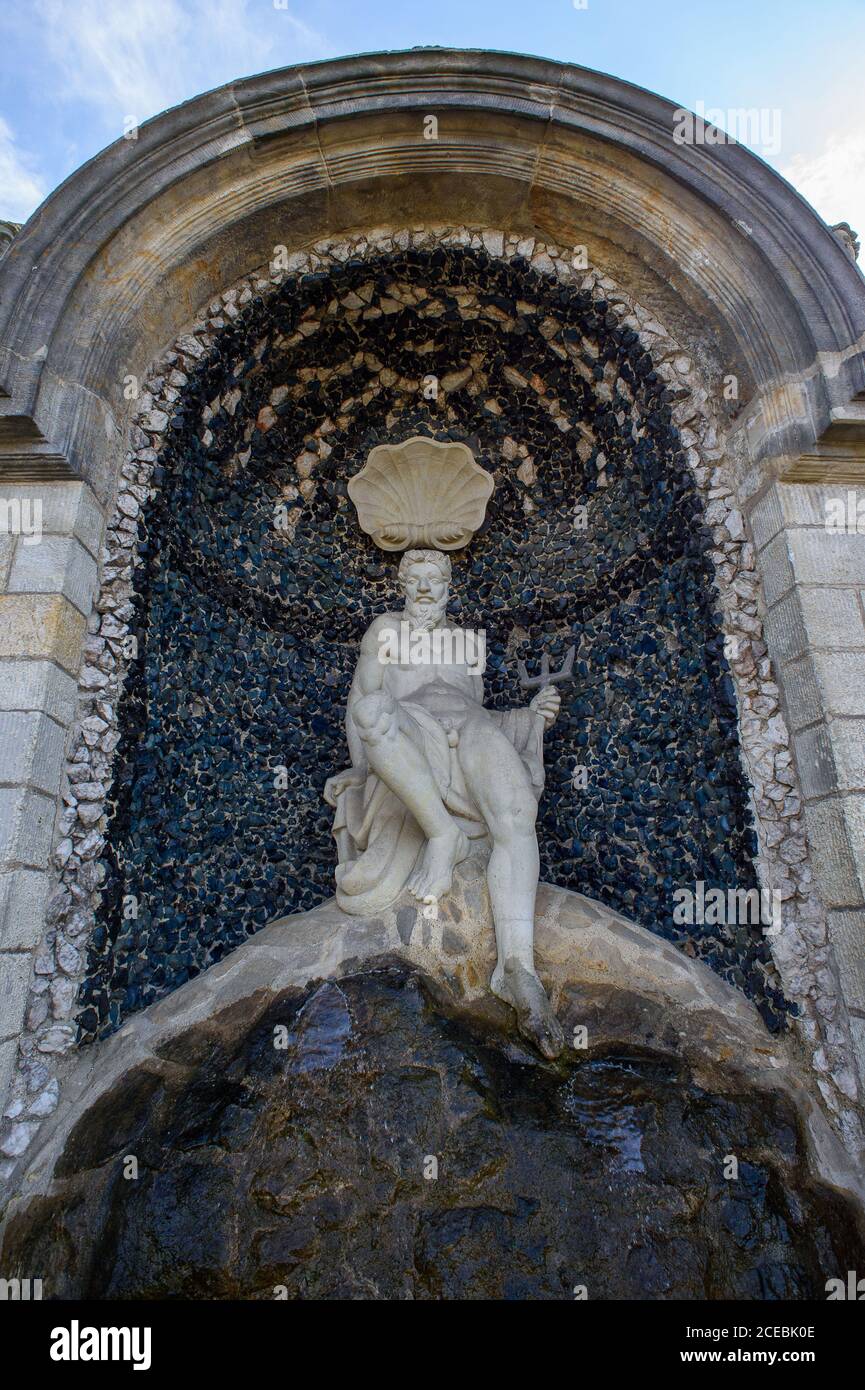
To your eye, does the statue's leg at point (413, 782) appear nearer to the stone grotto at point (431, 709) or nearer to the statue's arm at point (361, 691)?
the stone grotto at point (431, 709)

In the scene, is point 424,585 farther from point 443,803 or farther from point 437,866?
point 437,866

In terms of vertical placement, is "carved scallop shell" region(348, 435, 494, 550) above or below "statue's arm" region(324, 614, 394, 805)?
above

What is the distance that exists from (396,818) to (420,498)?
242 centimetres

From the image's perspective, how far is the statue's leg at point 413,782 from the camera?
3.76m

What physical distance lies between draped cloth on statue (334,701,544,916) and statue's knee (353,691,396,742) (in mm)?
176

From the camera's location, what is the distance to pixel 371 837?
4117 mm

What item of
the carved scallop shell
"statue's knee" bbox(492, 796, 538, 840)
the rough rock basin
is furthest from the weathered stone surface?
the carved scallop shell

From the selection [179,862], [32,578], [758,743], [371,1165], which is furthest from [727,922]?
[32,578]

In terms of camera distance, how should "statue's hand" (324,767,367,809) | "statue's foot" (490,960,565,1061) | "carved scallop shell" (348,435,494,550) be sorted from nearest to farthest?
"statue's foot" (490,960,565,1061), "statue's hand" (324,767,367,809), "carved scallop shell" (348,435,494,550)

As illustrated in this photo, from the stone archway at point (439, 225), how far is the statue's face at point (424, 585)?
1597 mm

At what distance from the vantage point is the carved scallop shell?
18.1ft

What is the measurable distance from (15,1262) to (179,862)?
1901mm

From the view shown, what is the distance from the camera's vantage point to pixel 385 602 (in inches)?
227
